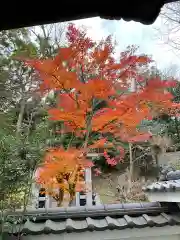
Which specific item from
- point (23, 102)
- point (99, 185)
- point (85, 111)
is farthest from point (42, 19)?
point (99, 185)

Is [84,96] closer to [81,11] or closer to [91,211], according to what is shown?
[91,211]

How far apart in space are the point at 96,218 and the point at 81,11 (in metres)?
2.73

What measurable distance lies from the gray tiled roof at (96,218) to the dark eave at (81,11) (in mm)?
2382

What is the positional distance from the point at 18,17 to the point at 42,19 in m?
0.06

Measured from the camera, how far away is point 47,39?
35.4ft

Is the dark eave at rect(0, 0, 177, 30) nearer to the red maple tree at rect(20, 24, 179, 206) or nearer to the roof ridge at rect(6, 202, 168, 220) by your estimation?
the roof ridge at rect(6, 202, 168, 220)

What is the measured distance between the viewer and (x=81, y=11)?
2.26 feet

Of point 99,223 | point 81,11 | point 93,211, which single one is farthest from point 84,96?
point 81,11

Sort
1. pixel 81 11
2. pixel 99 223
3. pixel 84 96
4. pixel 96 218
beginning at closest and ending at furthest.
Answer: pixel 81 11, pixel 99 223, pixel 96 218, pixel 84 96

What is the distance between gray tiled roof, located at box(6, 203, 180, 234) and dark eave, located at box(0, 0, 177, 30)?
2.38 meters

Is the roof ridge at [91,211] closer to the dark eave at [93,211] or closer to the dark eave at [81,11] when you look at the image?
the dark eave at [93,211]

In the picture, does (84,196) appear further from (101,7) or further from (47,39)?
(101,7)

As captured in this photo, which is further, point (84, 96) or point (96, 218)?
point (84, 96)

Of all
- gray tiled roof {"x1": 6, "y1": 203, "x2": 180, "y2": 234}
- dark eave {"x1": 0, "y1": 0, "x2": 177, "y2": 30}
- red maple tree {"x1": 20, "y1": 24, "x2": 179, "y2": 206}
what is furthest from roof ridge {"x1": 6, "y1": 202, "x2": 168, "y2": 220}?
dark eave {"x1": 0, "y1": 0, "x2": 177, "y2": 30}
